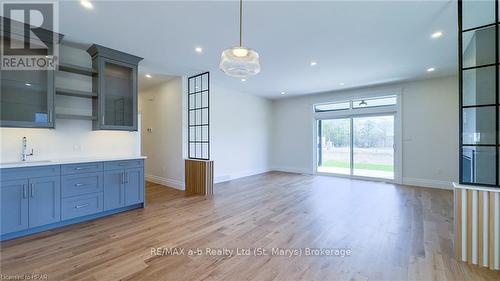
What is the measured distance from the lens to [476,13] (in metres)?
2.47

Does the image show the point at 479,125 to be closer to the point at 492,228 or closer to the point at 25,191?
the point at 492,228

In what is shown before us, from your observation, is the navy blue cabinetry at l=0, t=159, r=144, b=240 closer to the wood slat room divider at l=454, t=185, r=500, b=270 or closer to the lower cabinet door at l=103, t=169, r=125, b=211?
the lower cabinet door at l=103, t=169, r=125, b=211

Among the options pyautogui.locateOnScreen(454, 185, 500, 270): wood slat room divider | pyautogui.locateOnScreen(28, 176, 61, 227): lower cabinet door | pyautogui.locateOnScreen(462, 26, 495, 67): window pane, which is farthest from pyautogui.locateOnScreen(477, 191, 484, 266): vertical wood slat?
pyautogui.locateOnScreen(28, 176, 61, 227): lower cabinet door

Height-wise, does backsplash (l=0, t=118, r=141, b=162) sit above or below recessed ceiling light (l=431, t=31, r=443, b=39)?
below

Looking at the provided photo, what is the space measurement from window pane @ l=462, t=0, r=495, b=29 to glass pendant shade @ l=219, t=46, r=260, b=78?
2.50 m

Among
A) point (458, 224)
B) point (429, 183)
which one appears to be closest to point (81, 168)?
point (458, 224)

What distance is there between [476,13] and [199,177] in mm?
5085

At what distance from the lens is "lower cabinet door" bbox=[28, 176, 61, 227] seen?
2799mm

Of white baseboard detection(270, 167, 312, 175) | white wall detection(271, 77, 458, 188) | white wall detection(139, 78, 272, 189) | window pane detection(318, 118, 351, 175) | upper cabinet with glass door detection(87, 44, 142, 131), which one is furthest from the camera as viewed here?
white baseboard detection(270, 167, 312, 175)

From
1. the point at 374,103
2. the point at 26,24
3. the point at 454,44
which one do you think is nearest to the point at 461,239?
the point at 454,44

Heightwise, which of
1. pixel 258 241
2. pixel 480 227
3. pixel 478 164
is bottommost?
pixel 258 241

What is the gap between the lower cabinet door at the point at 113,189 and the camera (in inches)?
137

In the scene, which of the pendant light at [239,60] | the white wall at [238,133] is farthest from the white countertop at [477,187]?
the white wall at [238,133]

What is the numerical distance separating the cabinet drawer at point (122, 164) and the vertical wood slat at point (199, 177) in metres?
1.23
